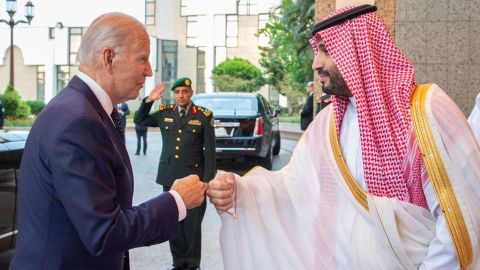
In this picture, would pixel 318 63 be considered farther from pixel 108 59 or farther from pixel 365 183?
pixel 108 59

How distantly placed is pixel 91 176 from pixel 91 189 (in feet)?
0.13

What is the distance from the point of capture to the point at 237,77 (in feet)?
163

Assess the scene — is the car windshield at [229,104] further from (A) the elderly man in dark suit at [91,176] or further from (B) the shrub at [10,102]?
(B) the shrub at [10,102]

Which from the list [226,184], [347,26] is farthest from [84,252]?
[347,26]

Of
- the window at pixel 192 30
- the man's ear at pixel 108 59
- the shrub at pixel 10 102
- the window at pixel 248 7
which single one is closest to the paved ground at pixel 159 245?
the man's ear at pixel 108 59

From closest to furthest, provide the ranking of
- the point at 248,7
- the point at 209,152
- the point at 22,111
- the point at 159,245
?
the point at 209,152, the point at 159,245, the point at 22,111, the point at 248,7

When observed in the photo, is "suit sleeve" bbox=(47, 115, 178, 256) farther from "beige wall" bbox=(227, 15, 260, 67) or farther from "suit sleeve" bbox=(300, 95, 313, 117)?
"beige wall" bbox=(227, 15, 260, 67)

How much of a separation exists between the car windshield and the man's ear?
9.35 meters

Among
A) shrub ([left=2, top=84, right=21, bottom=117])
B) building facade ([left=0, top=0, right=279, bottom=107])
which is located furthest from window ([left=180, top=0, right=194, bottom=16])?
shrub ([left=2, top=84, right=21, bottom=117])

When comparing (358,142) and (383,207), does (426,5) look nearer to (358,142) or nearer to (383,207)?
(358,142)

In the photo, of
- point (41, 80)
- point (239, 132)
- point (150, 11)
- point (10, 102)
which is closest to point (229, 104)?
point (239, 132)

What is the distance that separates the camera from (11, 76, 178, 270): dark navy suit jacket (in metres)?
1.59

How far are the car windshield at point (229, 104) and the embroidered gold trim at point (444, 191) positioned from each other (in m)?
9.32

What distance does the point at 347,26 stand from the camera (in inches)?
89.5
